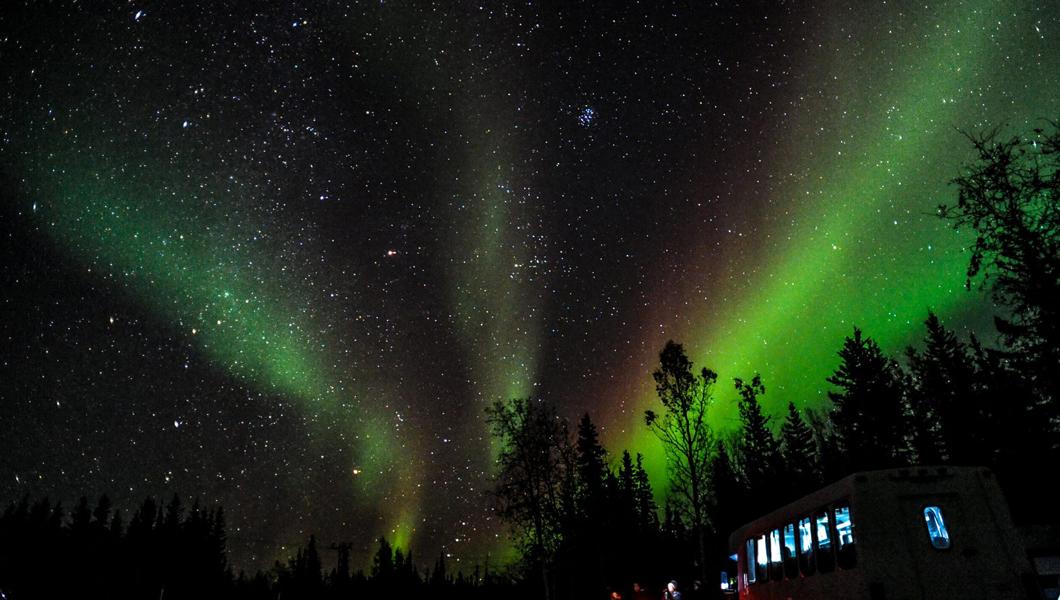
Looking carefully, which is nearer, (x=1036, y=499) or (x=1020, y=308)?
(x=1020, y=308)

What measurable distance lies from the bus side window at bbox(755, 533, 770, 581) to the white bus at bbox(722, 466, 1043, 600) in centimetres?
477

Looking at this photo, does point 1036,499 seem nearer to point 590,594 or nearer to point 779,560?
point 779,560

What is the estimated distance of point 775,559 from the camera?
59.0ft

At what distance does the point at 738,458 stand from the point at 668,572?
1371 centimetres

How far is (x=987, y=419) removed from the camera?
122 feet

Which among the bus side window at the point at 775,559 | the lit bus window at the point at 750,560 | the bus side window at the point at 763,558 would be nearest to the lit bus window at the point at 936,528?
the bus side window at the point at 775,559

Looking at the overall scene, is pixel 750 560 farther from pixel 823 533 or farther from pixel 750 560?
pixel 823 533

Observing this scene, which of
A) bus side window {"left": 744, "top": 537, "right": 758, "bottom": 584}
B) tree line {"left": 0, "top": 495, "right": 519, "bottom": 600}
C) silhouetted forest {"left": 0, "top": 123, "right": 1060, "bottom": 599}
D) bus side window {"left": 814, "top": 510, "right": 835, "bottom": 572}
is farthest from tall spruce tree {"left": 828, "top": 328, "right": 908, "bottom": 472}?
tree line {"left": 0, "top": 495, "right": 519, "bottom": 600}

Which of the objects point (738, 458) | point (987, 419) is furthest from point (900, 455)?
point (738, 458)

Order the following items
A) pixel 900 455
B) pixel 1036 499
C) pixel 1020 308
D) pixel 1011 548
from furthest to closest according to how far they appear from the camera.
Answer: pixel 900 455 → pixel 1036 499 → pixel 1020 308 → pixel 1011 548

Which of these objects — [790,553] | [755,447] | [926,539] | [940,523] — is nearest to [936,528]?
[940,523]

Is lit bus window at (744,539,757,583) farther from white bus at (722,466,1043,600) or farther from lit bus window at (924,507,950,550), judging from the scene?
lit bus window at (924,507,950,550)

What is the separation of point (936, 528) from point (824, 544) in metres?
2.58

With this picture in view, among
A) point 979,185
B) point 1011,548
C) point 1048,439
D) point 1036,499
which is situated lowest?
point 1011,548
